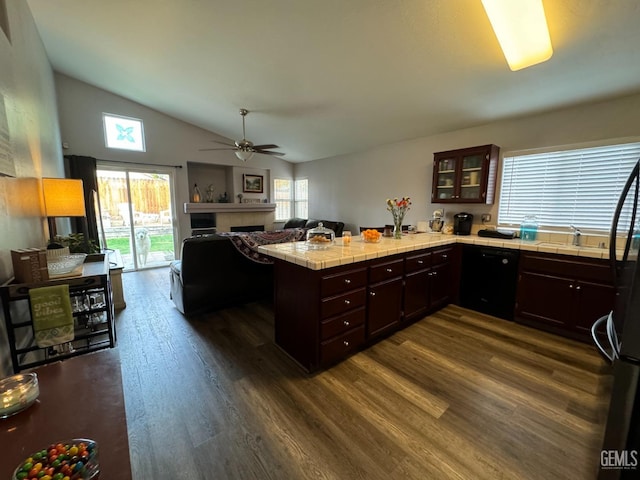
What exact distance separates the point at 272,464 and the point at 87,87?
6.49 m

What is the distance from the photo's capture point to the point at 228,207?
6.39 meters

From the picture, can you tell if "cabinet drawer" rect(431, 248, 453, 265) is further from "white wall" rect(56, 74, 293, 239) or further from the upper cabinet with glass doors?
"white wall" rect(56, 74, 293, 239)

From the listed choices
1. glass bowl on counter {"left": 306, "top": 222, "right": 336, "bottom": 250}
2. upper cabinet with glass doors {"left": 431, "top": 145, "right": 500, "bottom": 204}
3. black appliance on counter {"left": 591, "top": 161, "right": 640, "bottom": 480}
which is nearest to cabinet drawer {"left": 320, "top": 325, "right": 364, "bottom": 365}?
glass bowl on counter {"left": 306, "top": 222, "right": 336, "bottom": 250}

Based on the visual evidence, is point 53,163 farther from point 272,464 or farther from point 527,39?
point 527,39

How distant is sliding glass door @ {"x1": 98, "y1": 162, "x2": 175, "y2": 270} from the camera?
5.11m

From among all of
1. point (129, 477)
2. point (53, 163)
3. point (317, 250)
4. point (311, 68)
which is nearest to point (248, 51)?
point (311, 68)

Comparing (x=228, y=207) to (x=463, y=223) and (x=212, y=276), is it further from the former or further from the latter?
(x=463, y=223)

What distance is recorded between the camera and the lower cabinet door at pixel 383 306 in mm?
2443

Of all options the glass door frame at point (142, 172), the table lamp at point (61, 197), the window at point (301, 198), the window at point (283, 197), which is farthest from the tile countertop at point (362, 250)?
the window at point (283, 197)

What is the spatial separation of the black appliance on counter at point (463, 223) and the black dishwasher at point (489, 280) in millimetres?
464

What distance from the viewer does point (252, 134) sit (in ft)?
19.3

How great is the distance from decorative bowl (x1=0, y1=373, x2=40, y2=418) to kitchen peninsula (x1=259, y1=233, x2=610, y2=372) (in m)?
1.45

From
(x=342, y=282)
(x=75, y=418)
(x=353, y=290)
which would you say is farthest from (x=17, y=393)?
(x=353, y=290)

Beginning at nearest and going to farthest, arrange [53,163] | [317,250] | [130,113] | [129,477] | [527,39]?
1. [129,477]
2. [527,39]
3. [317,250]
4. [53,163]
5. [130,113]
